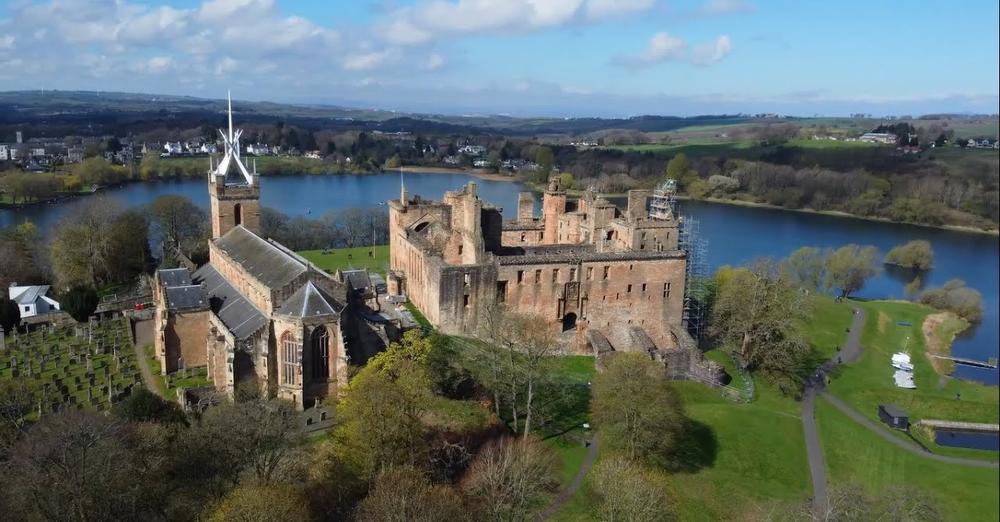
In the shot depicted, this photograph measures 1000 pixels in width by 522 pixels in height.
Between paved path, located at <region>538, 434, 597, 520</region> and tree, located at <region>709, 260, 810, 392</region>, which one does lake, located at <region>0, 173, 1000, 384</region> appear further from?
paved path, located at <region>538, 434, 597, 520</region>

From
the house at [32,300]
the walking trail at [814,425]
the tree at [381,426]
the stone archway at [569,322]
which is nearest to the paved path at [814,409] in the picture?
the walking trail at [814,425]

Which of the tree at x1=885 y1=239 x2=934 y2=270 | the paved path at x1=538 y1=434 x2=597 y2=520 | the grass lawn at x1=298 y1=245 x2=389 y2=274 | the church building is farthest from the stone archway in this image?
the grass lawn at x1=298 y1=245 x2=389 y2=274

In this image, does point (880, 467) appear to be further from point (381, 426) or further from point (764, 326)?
point (381, 426)

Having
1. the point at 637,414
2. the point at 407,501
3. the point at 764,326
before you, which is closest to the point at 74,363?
the point at 407,501

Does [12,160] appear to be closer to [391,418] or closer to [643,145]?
[391,418]

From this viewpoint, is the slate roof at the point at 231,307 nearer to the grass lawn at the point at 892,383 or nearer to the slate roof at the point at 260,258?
the slate roof at the point at 260,258

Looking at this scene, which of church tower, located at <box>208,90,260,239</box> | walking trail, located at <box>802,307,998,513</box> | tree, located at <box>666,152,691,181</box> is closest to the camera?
walking trail, located at <box>802,307,998,513</box>
